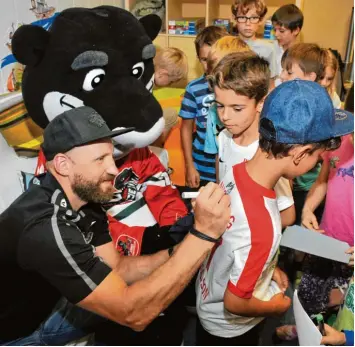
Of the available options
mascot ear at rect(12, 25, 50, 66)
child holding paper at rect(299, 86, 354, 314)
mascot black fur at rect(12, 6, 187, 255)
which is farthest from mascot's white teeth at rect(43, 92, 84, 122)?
child holding paper at rect(299, 86, 354, 314)

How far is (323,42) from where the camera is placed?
3.88 metres

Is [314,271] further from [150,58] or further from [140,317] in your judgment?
[150,58]

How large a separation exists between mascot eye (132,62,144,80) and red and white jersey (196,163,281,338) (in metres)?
0.55

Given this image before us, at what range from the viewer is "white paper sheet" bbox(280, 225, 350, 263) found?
4.00 ft

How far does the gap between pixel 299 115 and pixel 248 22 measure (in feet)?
6.13

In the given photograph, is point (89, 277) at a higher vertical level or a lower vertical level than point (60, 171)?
lower

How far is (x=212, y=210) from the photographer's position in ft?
3.37

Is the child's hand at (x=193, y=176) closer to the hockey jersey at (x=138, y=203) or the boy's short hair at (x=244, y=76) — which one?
the hockey jersey at (x=138, y=203)

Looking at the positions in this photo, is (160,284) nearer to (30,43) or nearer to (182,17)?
(30,43)

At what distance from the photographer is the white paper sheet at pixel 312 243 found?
1.22 m

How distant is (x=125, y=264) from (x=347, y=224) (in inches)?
31.3

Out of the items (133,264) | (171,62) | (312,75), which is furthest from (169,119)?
(133,264)

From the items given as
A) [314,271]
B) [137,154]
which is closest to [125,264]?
[137,154]

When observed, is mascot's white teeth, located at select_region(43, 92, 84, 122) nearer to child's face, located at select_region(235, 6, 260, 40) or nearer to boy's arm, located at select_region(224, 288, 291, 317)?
boy's arm, located at select_region(224, 288, 291, 317)
